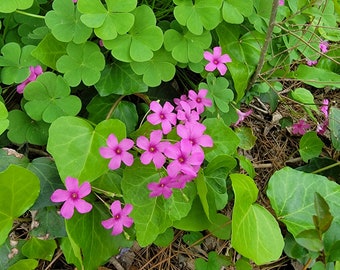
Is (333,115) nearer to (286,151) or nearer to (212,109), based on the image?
(286,151)

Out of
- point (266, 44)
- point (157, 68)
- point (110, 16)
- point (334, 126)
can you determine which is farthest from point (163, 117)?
point (334, 126)

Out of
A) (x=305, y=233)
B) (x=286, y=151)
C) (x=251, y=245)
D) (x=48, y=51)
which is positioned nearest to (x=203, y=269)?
(x=251, y=245)

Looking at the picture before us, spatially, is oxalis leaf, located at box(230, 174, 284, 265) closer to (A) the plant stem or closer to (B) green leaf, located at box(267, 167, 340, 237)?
(B) green leaf, located at box(267, 167, 340, 237)

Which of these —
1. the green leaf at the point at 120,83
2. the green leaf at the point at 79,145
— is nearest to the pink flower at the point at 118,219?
the green leaf at the point at 79,145

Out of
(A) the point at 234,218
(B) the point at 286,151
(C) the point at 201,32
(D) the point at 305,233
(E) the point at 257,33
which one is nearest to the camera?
(D) the point at 305,233

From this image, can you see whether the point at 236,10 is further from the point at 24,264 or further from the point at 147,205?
the point at 24,264
